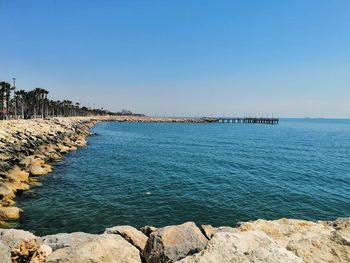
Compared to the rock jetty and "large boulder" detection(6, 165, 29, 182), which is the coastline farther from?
"large boulder" detection(6, 165, 29, 182)

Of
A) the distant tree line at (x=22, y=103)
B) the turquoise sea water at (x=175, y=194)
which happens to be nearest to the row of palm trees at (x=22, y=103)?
the distant tree line at (x=22, y=103)

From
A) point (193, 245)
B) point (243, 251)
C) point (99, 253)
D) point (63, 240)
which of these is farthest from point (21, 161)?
point (243, 251)

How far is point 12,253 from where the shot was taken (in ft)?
25.4

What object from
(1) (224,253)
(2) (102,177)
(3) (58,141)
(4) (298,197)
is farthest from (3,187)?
(3) (58,141)

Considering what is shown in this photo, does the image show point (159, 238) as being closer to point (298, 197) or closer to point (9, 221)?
point (9, 221)

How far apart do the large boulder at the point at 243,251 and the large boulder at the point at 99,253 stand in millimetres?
2510

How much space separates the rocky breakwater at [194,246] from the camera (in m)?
5.90

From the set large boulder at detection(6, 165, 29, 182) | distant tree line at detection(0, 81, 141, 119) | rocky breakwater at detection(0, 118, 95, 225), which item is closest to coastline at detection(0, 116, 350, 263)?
rocky breakwater at detection(0, 118, 95, 225)

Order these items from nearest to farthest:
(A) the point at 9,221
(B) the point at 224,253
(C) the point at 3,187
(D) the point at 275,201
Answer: (B) the point at 224,253
(A) the point at 9,221
(C) the point at 3,187
(D) the point at 275,201

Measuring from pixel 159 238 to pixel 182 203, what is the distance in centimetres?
1236

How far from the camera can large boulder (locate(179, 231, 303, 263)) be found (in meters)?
5.38

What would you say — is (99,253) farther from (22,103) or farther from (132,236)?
(22,103)

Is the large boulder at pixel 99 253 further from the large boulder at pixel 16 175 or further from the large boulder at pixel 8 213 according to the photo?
the large boulder at pixel 16 175

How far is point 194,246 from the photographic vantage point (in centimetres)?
782
